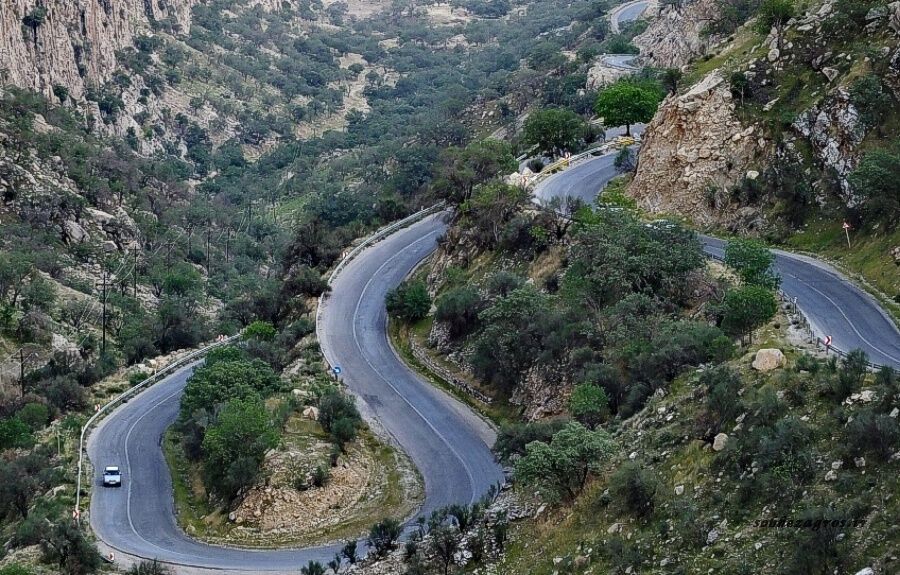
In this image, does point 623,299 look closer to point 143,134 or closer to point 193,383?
point 193,383

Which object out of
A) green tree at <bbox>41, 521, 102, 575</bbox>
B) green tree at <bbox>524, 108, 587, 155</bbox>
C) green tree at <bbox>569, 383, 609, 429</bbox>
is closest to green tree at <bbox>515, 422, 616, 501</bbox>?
green tree at <bbox>569, 383, 609, 429</bbox>

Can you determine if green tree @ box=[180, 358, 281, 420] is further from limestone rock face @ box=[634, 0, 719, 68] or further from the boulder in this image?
limestone rock face @ box=[634, 0, 719, 68]

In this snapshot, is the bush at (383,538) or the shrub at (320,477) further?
the shrub at (320,477)

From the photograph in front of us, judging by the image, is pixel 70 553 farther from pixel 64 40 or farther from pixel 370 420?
pixel 64 40

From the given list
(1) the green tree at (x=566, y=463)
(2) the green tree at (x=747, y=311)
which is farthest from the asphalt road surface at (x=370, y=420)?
(2) the green tree at (x=747, y=311)

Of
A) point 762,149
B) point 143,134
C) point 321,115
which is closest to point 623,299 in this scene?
point 762,149

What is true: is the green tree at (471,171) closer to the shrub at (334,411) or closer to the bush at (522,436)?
the shrub at (334,411)
